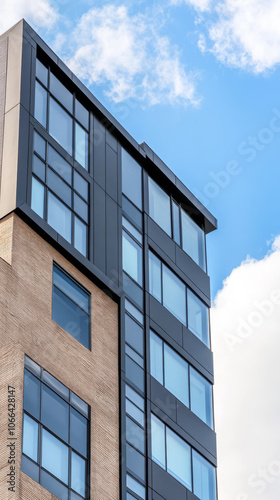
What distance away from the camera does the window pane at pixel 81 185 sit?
36.8 metres

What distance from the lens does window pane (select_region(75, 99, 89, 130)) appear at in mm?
38688

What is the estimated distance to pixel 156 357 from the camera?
127 feet

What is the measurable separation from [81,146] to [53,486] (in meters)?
12.3

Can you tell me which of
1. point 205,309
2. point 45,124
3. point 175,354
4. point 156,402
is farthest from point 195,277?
point 45,124

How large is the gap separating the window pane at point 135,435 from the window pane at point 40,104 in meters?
10.00

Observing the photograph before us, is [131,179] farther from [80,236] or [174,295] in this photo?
[80,236]

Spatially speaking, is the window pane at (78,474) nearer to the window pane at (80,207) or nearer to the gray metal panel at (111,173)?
the window pane at (80,207)

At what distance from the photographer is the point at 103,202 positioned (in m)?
38.0

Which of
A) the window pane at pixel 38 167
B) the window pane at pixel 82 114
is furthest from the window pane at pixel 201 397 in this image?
the window pane at pixel 38 167

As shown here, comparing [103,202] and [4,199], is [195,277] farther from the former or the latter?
[4,199]

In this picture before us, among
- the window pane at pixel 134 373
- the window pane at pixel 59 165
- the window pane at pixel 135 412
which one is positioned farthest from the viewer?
the window pane at pixel 134 373

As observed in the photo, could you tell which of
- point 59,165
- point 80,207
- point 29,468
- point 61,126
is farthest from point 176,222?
point 29,468

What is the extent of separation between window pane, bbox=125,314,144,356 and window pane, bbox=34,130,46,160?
6.07 meters

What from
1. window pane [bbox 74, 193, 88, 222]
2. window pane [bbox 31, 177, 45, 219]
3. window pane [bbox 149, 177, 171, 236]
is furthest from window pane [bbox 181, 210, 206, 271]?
window pane [bbox 31, 177, 45, 219]
